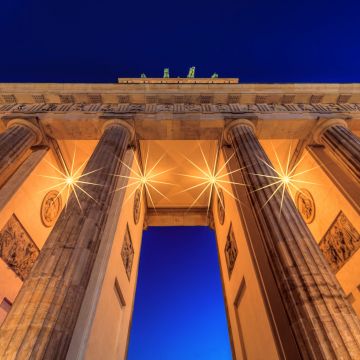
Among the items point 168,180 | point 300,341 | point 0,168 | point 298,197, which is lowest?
point 300,341

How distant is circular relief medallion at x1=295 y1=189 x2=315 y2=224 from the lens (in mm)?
10820

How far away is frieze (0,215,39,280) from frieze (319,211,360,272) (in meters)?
11.7

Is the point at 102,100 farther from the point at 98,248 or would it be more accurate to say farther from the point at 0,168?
the point at 98,248

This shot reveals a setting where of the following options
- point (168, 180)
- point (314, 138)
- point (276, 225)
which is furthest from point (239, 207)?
point (168, 180)

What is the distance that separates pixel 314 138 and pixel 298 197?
3.04 m

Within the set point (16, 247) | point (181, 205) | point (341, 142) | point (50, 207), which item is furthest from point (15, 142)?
point (341, 142)

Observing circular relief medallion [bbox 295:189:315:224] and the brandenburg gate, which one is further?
circular relief medallion [bbox 295:189:315:224]

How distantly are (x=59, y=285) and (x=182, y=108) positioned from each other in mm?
8990

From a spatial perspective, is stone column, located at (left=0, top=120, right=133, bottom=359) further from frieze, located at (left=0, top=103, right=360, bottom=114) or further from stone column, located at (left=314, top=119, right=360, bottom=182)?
stone column, located at (left=314, top=119, right=360, bottom=182)

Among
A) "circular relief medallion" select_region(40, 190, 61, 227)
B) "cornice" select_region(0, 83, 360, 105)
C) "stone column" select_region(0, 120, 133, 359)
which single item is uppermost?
"cornice" select_region(0, 83, 360, 105)

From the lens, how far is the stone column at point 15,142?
310 inches

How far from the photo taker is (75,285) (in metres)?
4.50

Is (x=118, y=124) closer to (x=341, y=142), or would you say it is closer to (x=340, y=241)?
(x=341, y=142)

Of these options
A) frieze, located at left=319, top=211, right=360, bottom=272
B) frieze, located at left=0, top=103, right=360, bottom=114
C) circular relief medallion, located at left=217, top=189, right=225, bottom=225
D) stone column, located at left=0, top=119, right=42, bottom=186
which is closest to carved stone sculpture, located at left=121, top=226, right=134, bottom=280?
circular relief medallion, located at left=217, top=189, right=225, bottom=225
